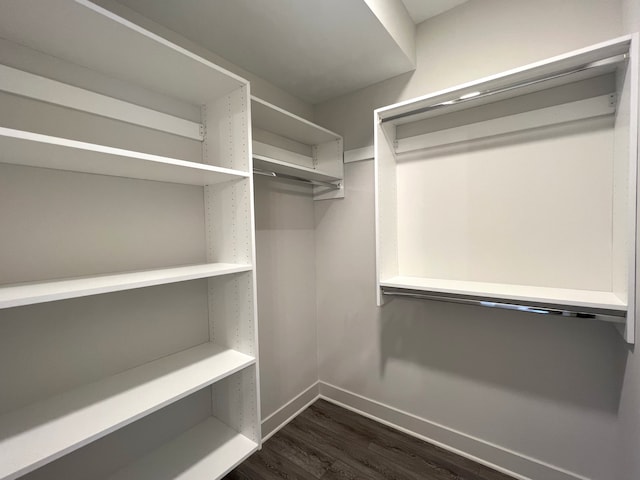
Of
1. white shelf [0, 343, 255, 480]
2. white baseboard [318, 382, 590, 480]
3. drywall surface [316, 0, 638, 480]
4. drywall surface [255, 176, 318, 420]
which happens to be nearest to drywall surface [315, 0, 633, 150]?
drywall surface [316, 0, 638, 480]

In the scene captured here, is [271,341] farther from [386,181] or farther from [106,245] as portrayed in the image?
[386,181]

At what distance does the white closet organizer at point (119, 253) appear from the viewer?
91 centimetres

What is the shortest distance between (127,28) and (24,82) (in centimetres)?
45

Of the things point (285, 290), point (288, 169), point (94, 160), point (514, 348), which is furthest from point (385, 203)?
point (94, 160)

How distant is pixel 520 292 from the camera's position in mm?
1326

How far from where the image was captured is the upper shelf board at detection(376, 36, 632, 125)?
1.08m

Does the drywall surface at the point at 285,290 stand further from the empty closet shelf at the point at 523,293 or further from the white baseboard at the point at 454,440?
the empty closet shelf at the point at 523,293

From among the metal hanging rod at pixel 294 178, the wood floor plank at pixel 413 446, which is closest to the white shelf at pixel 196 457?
the wood floor plank at pixel 413 446

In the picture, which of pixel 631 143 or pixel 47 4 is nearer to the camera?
pixel 47 4


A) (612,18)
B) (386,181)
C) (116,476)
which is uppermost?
(612,18)

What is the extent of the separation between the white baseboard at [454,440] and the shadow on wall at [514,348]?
38 centimetres

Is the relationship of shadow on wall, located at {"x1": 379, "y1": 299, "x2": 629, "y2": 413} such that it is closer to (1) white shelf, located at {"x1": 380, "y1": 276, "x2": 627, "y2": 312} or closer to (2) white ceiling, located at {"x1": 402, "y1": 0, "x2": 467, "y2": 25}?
(1) white shelf, located at {"x1": 380, "y1": 276, "x2": 627, "y2": 312}

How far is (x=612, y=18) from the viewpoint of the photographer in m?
1.27

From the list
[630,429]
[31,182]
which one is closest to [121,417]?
[31,182]
